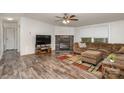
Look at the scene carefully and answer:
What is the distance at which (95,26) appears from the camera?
6.13 metres

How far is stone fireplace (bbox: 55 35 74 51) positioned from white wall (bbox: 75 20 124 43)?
0.76 m

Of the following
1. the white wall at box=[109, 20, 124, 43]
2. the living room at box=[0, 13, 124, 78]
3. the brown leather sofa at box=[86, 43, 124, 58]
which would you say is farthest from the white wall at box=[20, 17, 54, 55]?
the white wall at box=[109, 20, 124, 43]

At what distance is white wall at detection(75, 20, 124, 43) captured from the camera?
5008 millimetres

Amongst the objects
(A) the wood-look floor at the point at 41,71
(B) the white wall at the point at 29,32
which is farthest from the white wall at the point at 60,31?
(A) the wood-look floor at the point at 41,71

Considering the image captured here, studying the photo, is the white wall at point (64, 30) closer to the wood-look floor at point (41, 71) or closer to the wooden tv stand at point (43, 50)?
the wooden tv stand at point (43, 50)

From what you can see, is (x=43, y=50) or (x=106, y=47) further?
(x=43, y=50)

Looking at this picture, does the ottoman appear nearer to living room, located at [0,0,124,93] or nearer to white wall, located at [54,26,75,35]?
living room, located at [0,0,124,93]

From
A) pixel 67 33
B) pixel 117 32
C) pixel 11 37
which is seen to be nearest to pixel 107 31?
pixel 117 32

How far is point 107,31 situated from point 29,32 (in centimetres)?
390

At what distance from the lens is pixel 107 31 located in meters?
5.55

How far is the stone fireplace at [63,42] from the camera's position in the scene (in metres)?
7.18

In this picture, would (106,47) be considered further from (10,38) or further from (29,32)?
(10,38)
